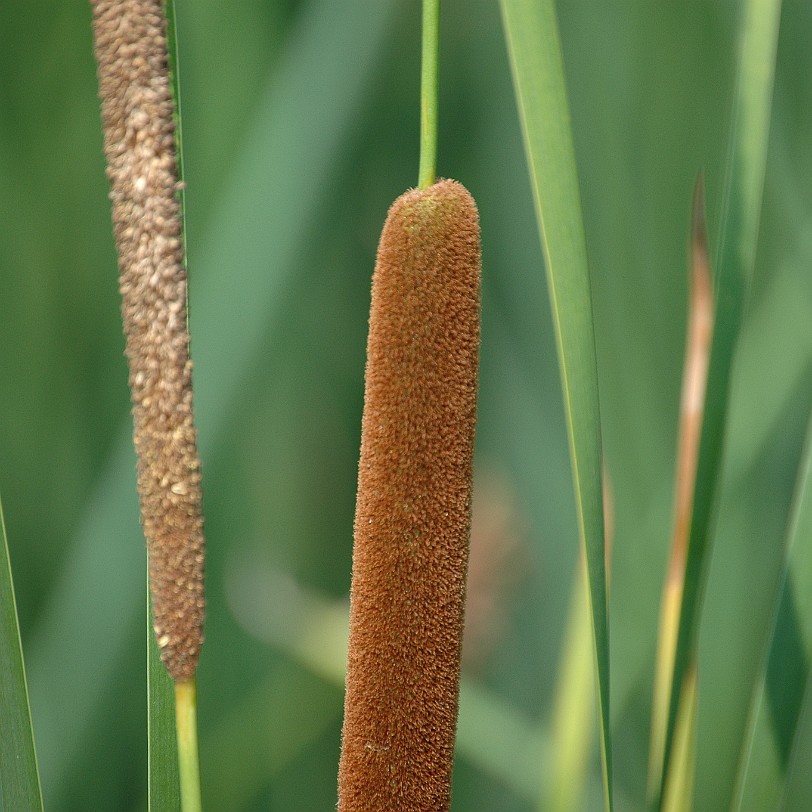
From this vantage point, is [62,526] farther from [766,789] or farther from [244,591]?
[766,789]

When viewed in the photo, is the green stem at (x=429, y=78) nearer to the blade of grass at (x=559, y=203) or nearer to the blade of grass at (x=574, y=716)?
the blade of grass at (x=559, y=203)

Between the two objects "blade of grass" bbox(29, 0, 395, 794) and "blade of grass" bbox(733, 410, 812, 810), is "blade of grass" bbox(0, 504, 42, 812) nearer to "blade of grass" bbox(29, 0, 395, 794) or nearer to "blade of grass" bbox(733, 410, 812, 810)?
"blade of grass" bbox(733, 410, 812, 810)

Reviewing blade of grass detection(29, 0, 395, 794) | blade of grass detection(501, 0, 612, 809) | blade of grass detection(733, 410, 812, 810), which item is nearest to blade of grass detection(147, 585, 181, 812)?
blade of grass detection(501, 0, 612, 809)

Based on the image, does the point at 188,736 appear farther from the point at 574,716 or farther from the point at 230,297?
the point at 230,297

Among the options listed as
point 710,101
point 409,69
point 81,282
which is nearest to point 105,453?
point 81,282

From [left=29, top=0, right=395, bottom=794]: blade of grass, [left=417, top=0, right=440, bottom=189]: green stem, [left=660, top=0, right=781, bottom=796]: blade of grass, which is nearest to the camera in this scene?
[left=417, top=0, right=440, bottom=189]: green stem

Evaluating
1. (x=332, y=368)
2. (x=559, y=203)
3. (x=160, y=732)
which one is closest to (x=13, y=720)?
(x=160, y=732)

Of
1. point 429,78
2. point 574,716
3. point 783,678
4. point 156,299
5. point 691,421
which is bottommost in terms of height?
point 574,716
